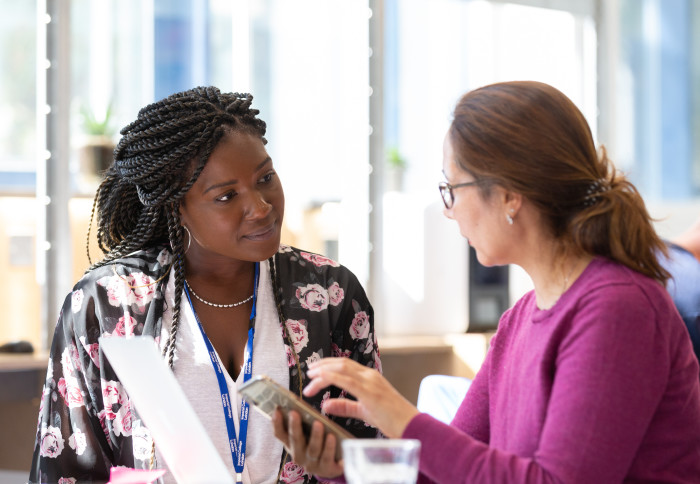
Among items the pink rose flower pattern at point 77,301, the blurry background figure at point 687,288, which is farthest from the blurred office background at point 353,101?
the pink rose flower pattern at point 77,301

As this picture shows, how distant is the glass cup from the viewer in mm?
904

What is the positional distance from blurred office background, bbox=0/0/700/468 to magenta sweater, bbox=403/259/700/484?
8.91ft

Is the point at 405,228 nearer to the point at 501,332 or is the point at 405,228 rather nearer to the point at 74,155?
the point at 74,155

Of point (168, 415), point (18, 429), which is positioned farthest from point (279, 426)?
point (18, 429)

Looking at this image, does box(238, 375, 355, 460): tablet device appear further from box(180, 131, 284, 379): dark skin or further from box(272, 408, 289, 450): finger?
box(180, 131, 284, 379): dark skin

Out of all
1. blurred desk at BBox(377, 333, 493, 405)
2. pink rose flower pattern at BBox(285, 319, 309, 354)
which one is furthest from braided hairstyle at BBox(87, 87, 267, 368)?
blurred desk at BBox(377, 333, 493, 405)

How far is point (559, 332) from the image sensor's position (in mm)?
1199

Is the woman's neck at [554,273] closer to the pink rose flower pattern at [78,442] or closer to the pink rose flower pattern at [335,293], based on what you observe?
the pink rose flower pattern at [335,293]

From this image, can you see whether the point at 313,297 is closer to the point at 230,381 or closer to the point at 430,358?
the point at 230,381

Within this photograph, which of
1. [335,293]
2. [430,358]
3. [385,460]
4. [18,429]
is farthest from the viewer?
[430,358]

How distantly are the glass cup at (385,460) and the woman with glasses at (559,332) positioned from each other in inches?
8.6

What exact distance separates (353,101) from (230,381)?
2.62 meters

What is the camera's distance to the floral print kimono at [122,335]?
69.5 inches

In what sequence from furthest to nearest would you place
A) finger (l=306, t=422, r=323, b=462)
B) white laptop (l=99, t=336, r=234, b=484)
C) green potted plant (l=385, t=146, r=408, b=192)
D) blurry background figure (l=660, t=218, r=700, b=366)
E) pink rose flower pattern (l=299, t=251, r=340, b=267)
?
green potted plant (l=385, t=146, r=408, b=192), blurry background figure (l=660, t=218, r=700, b=366), pink rose flower pattern (l=299, t=251, r=340, b=267), finger (l=306, t=422, r=323, b=462), white laptop (l=99, t=336, r=234, b=484)
